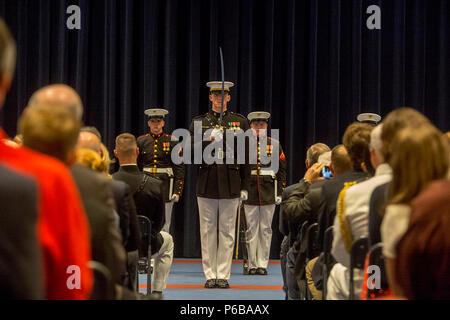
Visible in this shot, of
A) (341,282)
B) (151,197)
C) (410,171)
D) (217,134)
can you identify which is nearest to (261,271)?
(217,134)

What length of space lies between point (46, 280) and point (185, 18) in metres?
7.33

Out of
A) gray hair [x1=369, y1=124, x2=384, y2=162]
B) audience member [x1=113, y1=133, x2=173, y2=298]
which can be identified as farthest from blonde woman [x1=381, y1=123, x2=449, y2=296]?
audience member [x1=113, y1=133, x2=173, y2=298]

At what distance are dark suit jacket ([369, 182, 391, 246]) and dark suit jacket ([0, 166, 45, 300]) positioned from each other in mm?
1496

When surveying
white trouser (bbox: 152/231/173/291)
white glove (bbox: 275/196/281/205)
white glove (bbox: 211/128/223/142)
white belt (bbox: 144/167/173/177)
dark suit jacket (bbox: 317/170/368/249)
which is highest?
white glove (bbox: 211/128/223/142)

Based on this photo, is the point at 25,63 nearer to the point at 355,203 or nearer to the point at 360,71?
the point at 360,71

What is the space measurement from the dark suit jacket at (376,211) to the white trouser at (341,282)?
29 centimetres

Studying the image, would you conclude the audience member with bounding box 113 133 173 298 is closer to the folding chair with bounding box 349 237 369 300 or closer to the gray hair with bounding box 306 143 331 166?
the gray hair with bounding box 306 143 331 166

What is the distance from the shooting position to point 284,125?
27.7 ft

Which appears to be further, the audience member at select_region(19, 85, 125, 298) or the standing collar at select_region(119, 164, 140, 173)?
the standing collar at select_region(119, 164, 140, 173)

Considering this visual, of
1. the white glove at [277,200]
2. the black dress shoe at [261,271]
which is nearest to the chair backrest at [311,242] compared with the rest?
the black dress shoe at [261,271]

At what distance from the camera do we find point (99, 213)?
7.13 ft

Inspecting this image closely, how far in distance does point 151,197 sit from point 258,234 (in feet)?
9.06

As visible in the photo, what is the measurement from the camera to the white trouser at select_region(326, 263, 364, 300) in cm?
277

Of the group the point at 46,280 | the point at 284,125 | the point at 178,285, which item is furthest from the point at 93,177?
the point at 284,125
